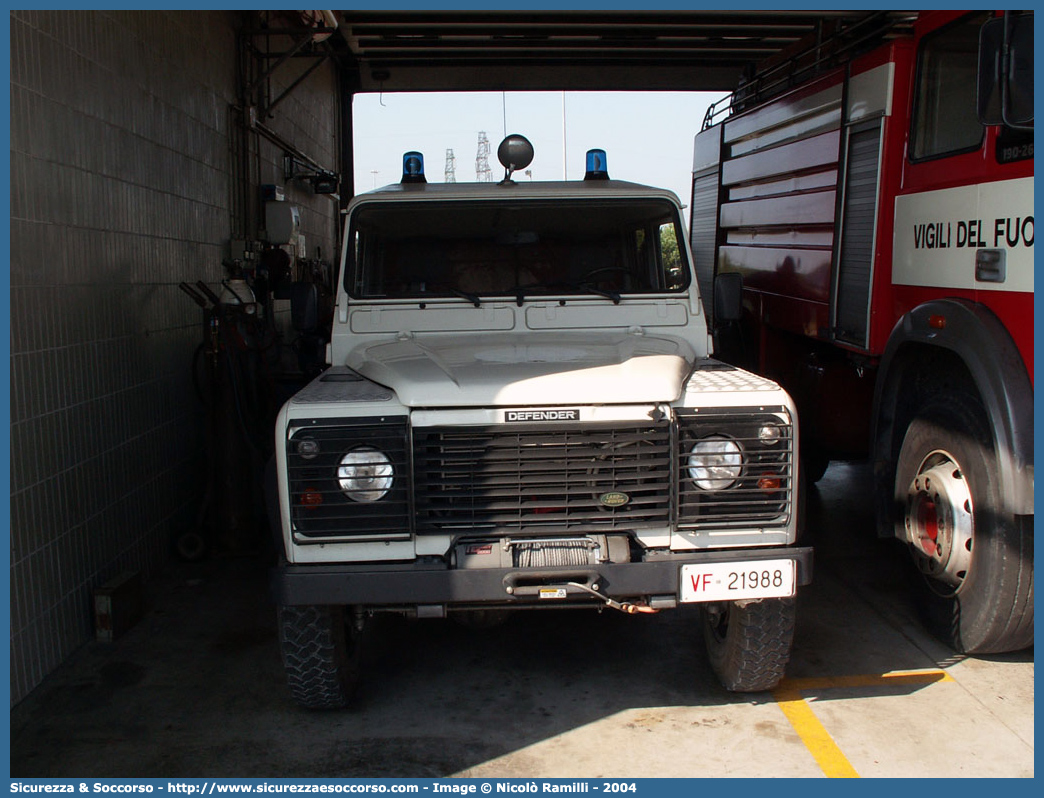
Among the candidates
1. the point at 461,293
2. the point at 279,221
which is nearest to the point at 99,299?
the point at 461,293

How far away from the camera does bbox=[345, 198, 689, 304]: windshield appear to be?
466 centimetres

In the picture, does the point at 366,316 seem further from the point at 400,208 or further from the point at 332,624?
the point at 332,624

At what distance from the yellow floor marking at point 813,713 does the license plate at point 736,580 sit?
603 mm

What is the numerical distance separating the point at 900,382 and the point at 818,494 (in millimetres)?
2820

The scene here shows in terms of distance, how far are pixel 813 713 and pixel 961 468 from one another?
1.22 metres

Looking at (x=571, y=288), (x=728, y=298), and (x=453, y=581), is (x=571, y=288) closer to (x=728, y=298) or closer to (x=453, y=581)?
(x=728, y=298)

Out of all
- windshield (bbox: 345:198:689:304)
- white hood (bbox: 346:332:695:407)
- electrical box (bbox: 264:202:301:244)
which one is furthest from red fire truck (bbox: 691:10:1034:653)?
electrical box (bbox: 264:202:301:244)

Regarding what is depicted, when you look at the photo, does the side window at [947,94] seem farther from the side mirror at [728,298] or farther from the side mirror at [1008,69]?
the side mirror at [728,298]

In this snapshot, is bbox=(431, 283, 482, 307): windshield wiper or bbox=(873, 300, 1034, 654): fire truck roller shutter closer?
bbox=(873, 300, 1034, 654): fire truck roller shutter

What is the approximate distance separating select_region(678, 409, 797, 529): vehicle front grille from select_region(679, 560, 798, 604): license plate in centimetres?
15

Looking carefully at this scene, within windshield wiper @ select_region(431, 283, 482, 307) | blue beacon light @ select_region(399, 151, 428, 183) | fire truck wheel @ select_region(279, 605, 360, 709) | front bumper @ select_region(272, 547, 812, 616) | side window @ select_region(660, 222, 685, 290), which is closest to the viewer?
front bumper @ select_region(272, 547, 812, 616)

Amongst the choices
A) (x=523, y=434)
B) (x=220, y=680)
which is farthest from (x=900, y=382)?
(x=220, y=680)

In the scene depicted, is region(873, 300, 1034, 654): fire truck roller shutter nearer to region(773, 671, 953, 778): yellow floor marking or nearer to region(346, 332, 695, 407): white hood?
region(773, 671, 953, 778): yellow floor marking

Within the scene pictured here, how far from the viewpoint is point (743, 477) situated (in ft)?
11.2
